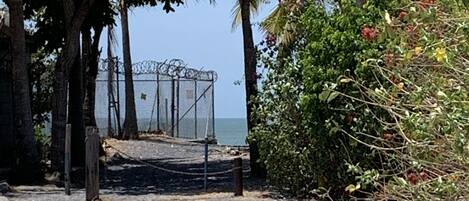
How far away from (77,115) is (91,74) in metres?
2.41

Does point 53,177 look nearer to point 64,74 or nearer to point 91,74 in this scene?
point 64,74

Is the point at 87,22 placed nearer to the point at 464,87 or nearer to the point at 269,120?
the point at 269,120

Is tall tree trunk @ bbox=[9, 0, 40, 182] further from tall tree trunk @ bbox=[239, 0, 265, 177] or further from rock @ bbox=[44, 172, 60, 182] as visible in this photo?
tall tree trunk @ bbox=[239, 0, 265, 177]

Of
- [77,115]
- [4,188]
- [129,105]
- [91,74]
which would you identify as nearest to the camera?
[4,188]

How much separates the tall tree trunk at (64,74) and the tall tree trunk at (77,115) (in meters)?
1.42

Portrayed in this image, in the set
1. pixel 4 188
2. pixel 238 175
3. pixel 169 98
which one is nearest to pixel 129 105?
pixel 169 98

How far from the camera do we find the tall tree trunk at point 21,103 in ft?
48.9

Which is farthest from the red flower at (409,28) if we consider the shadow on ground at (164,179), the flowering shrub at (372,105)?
the shadow on ground at (164,179)

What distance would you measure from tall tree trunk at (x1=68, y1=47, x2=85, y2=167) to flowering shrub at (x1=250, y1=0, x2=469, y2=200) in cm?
706

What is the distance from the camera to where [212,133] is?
93.1 feet

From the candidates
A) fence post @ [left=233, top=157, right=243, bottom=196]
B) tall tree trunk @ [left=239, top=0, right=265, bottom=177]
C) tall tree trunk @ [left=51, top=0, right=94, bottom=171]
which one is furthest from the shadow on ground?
tall tree trunk @ [left=51, top=0, right=94, bottom=171]

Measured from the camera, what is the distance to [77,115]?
1786 cm

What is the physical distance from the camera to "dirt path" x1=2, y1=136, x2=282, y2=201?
12.6m

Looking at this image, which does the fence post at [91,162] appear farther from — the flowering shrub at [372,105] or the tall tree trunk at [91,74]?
the tall tree trunk at [91,74]
